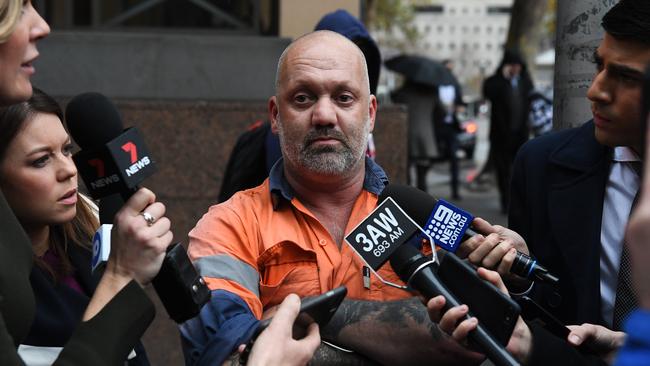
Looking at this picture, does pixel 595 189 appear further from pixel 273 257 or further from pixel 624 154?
pixel 273 257

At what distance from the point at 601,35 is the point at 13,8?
2271 millimetres

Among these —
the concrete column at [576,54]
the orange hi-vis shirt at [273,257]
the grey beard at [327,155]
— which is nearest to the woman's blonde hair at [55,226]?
→ the orange hi-vis shirt at [273,257]

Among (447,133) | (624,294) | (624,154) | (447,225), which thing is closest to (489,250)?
(447,225)

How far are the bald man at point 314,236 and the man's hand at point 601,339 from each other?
349 mm

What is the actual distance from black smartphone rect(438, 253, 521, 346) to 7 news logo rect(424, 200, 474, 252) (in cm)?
26

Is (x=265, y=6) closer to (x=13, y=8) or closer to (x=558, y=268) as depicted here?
(x=558, y=268)

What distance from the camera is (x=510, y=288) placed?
Result: 3197 millimetres

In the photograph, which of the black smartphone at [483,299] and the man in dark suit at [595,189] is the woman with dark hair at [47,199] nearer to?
the black smartphone at [483,299]

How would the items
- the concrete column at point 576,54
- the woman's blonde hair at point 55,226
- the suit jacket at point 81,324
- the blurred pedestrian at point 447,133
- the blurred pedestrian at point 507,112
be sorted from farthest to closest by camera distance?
the blurred pedestrian at point 447,133 < the blurred pedestrian at point 507,112 < the concrete column at point 576,54 < the woman's blonde hair at point 55,226 < the suit jacket at point 81,324

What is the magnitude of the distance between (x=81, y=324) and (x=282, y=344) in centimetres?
46

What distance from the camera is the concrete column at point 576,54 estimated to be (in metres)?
3.88

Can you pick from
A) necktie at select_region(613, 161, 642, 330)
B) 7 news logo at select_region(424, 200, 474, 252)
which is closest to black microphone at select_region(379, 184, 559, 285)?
7 news logo at select_region(424, 200, 474, 252)

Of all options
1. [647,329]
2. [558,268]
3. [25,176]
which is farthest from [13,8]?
[558,268]

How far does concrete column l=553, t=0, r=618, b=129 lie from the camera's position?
3885 millimetres
